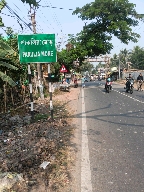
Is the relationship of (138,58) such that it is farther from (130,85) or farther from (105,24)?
(130,85)

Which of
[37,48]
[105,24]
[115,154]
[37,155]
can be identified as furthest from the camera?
[105,24]

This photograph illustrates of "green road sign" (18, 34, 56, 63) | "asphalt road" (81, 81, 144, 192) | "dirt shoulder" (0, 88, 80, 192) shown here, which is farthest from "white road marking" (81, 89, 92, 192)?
"green road sign" (18, 34, 56, 63)

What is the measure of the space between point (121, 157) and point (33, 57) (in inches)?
175

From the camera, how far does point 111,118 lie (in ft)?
29.2

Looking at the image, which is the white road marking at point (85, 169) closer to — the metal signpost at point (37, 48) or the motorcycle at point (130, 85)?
the metal signpost at point (37, 48)

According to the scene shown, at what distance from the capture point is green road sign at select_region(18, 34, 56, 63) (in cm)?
764

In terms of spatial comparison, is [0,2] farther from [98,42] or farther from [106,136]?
[98,42]

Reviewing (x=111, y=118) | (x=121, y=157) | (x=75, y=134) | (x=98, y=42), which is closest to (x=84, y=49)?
(x=98, y=42)

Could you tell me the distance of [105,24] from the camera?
2969 centimetres

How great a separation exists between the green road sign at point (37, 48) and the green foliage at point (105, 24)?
20169mm

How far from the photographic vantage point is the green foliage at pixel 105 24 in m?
27.7

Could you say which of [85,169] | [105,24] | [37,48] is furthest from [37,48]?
[105,24]

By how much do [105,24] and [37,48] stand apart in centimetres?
2385

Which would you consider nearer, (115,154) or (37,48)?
(115,154)
